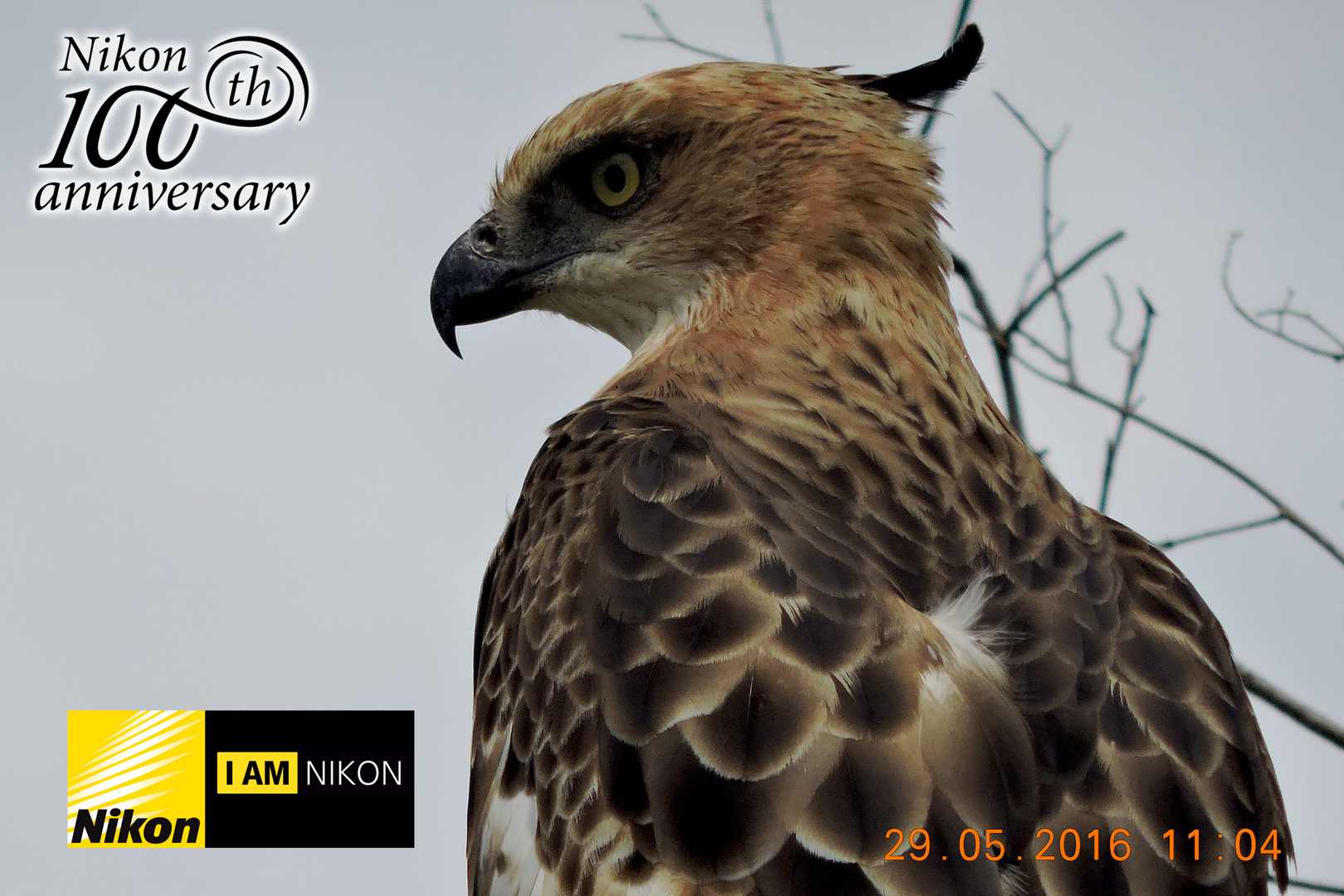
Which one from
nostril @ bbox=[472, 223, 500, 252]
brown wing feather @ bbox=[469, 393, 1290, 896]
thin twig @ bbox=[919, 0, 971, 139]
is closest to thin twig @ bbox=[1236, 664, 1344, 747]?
brown wing feather @ bbox=[469, 393, 1290, 896]

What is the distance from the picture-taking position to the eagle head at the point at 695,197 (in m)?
3.65

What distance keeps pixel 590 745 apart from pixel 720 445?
2.52 feet

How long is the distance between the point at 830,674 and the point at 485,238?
217 centimetres

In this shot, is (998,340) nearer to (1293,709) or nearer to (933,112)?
(933,112)

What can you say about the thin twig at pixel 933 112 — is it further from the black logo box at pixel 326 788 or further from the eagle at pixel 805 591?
the black logo box at pixel 326 788

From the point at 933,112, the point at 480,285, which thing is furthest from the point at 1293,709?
the point at 480,285

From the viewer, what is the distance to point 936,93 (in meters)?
3.92

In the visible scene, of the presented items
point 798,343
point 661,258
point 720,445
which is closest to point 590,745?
point 720,445

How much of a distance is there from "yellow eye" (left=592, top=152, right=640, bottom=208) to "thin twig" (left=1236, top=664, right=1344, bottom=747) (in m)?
2.12

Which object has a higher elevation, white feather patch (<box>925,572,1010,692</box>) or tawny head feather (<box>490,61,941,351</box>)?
tawny head feather (<box>490,61,941,351</box>)

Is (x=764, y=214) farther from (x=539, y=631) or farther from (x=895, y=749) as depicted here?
(x=895, y=749)
